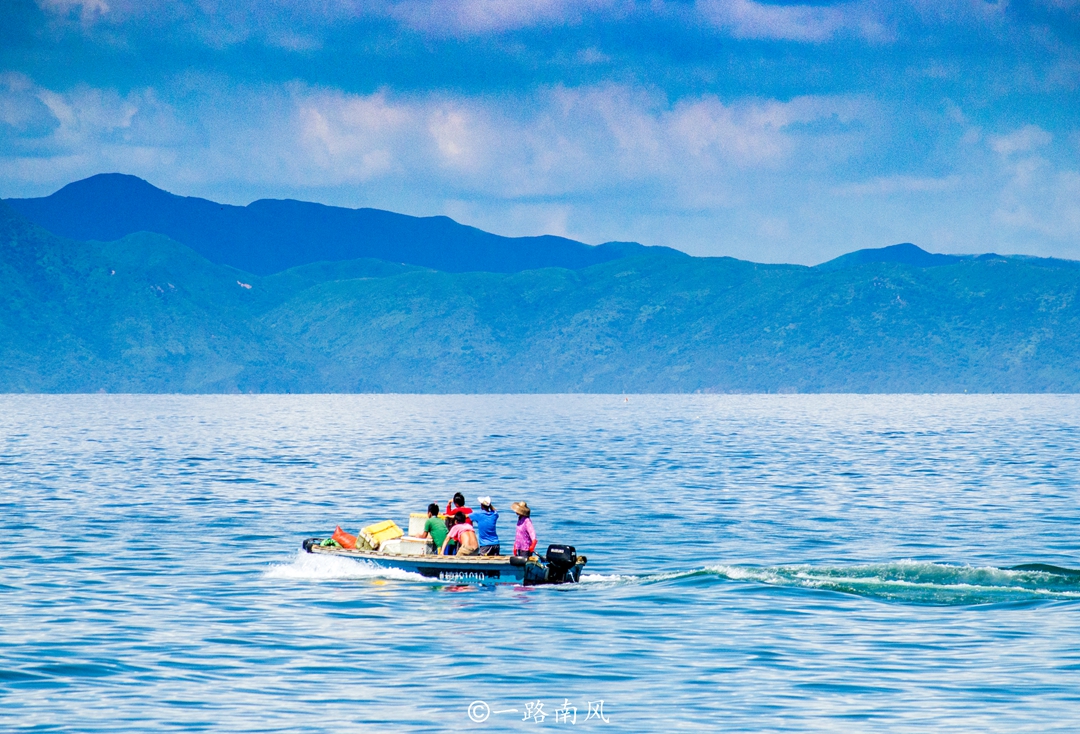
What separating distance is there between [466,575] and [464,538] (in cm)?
96

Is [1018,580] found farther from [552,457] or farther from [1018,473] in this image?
[552,457]

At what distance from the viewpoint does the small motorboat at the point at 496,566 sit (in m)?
34.2

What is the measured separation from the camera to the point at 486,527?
35.8 m

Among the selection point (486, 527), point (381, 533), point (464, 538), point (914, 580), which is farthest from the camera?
point (381, 533)

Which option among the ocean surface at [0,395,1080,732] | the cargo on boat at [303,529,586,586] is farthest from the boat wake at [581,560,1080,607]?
the cargo on boat at [303,529,586,586]

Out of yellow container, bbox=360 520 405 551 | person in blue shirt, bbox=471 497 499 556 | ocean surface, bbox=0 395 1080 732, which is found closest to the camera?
ocean surface, bbox=0 395 1080 732

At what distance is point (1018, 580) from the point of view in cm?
3403

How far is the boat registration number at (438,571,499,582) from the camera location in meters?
34.7

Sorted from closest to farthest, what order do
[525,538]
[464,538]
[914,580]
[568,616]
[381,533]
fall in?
[568,616] < [914,580] < [525,538] < [464,538] < [381,533]

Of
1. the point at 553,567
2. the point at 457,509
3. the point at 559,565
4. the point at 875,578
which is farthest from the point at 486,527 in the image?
Result: the point at 875,578

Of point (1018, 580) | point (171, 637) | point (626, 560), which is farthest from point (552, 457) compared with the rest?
point (171, 637)

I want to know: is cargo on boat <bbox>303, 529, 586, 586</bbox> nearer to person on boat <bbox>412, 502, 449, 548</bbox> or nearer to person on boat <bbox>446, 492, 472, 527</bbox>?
person on boat <bbox>412, 502, 449, 548</bbox>

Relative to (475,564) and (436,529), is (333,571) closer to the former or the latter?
(436,529)

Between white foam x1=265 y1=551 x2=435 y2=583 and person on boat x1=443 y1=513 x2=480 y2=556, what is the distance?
1173 millimetres
